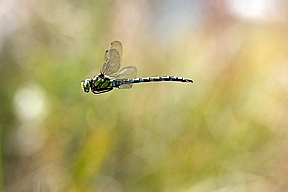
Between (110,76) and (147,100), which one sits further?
(147,100)

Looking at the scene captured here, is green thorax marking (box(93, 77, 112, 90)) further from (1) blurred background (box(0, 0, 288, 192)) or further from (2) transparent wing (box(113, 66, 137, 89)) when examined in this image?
(1) blurred background (box(0, 0, 288, 192))

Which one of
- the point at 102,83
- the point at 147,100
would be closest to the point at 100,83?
the point at 102,83

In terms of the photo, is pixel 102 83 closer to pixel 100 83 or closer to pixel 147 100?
pixel 100 83

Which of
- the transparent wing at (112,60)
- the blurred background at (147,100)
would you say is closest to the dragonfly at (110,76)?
the transparent wing at (112,60)

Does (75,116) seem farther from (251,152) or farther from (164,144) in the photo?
(251,152)

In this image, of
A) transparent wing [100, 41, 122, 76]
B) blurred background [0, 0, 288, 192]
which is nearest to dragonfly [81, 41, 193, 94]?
transparent wing [100, 41, 122, 76]

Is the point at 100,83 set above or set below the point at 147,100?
below
